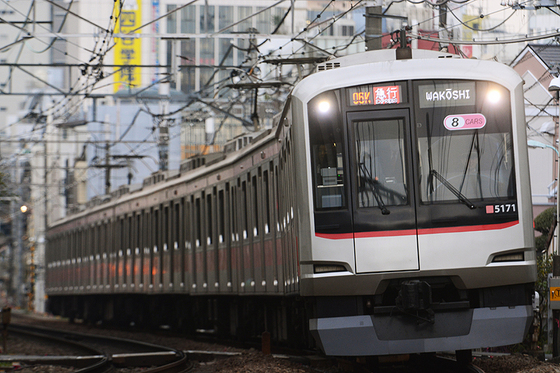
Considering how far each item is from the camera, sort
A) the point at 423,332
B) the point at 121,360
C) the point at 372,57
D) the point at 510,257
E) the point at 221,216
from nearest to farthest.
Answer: the point at 423,332 < the point at 510,257 < the point at 372,57 < the point at 121,360 < the point at 221,216

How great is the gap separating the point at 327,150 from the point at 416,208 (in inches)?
37.1

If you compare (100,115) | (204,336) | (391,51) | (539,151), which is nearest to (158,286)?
(204,336)

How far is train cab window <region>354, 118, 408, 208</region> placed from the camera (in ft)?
27.2

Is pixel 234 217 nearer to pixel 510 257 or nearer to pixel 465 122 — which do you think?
pixel 465 122

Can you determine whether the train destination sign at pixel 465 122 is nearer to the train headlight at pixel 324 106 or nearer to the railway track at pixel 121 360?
the train headlight at pixel 324 106

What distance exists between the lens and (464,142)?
→ 27.1 feet

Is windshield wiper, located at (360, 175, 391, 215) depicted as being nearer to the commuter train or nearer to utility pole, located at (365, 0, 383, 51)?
the commuter train

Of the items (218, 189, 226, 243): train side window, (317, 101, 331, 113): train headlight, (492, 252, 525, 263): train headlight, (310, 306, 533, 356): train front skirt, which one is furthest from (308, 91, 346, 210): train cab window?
(218, 189, 226, 243): train side window

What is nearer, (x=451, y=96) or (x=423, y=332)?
(x=423, y=332)

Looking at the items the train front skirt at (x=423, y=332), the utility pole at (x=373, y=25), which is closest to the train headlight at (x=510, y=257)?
the train front skirt at (x=423, y=332)

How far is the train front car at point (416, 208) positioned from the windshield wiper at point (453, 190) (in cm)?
1

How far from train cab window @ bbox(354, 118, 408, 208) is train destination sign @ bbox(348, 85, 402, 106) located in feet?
0.56

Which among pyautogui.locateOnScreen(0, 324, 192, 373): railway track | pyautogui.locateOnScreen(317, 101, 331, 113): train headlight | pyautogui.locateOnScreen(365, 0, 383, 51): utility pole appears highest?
pyautogui.locateOnScreen(365, 0, 383, 51): utility pole

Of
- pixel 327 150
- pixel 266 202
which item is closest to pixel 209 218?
pixel 266 202
